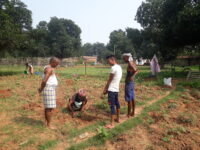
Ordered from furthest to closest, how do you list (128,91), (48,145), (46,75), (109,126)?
(128,91) < (109,126) < (46,75) < (48,145)

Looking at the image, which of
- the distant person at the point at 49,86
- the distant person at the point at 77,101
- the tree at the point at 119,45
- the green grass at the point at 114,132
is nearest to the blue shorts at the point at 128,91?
the green grass at the point at 114,132

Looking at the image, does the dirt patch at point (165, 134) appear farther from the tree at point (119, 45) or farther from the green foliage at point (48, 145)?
the tree at point (119, 45)

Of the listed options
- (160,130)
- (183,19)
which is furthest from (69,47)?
(160,130)

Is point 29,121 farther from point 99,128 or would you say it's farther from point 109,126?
point 109,126

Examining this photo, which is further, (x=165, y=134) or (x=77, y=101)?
(x=77, y=101)

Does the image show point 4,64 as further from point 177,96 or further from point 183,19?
point 177,96

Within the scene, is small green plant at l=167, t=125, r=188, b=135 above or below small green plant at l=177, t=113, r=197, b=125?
below

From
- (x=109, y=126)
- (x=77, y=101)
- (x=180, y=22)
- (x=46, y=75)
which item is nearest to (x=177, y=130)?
(x=109, y=126)

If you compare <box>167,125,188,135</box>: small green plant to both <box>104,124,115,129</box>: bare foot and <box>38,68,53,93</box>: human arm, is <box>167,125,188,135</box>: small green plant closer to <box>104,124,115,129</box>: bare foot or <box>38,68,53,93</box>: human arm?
<box>104,124,115,129</box>: bare foot

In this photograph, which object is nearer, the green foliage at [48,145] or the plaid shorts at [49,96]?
the green foliage at [48,145]

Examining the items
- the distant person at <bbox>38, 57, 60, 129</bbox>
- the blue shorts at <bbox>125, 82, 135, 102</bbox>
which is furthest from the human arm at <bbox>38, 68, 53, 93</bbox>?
the blue shorts at <bbox>125, 82, 135, 102</bbox>

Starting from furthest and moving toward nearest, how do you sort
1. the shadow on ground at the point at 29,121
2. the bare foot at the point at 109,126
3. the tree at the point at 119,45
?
1. the tree at the point at 119,45
2. the shadow on ground at the point at 29,121
3. the bare foot at the point at 109,126

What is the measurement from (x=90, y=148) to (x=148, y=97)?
4.75 metres

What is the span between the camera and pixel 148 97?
316 inches
